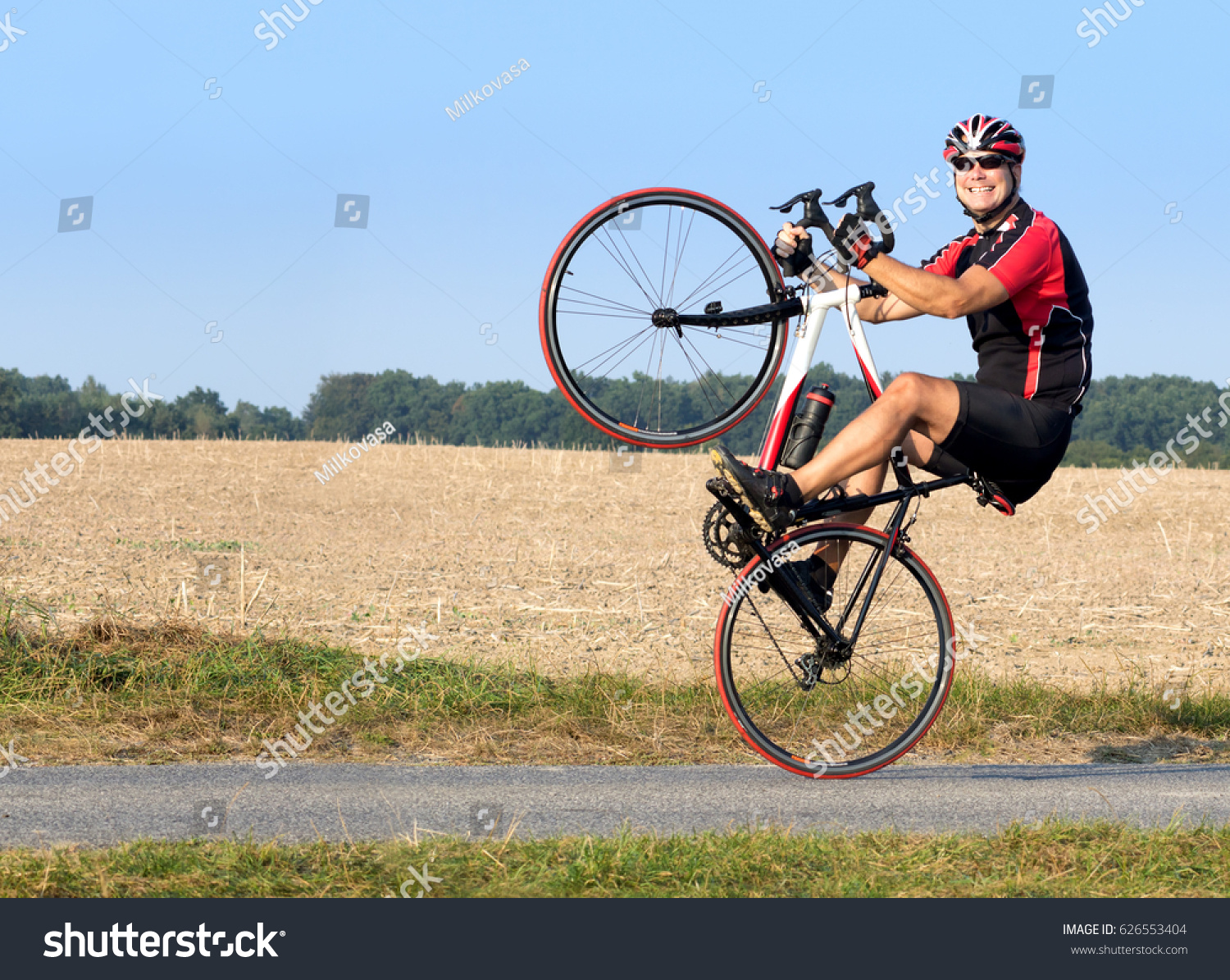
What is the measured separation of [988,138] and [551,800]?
170 inches

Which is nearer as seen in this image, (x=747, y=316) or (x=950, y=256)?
(x=747, y=316)

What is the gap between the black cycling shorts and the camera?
233 inches

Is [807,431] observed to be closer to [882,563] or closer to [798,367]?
[798,367]

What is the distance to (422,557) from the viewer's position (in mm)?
19609

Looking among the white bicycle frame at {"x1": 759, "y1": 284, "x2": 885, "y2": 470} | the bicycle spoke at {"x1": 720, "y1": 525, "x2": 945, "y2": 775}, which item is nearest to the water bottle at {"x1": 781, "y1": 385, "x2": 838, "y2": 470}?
the white bicycle frame at {"x1": 759, "y1": 284, "x2": 885, "y2": 470}

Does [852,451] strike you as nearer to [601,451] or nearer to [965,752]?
[965,752]

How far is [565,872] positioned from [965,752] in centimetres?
427

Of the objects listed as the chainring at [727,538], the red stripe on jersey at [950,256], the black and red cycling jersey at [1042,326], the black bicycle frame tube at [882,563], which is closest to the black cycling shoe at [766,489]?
the chainring at [727,538]

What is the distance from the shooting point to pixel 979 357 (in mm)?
6449

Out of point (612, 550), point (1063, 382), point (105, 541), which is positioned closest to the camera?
point (1063, 382)

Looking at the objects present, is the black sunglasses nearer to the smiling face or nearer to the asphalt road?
the smiling face

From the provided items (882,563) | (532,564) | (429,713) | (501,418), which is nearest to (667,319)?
(882,563)

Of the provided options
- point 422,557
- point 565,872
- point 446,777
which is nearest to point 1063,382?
point 565,872

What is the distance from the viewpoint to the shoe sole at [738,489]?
5719 millimetres
